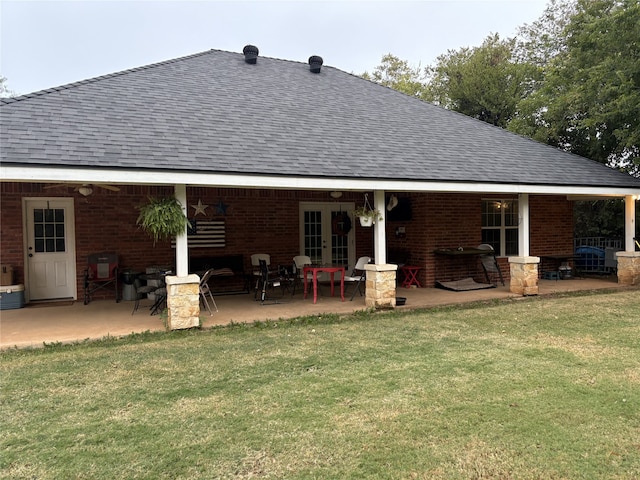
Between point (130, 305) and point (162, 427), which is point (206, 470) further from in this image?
point (130, 305)

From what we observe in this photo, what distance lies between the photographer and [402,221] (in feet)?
37.3

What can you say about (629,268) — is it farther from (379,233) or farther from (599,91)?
(379,233)

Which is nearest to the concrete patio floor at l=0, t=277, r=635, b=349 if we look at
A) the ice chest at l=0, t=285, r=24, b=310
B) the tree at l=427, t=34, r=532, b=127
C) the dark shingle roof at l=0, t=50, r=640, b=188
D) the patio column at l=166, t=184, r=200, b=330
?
the ice chest at l=0, t=285, r=24, b=310

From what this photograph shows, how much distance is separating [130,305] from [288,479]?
22.1 feet

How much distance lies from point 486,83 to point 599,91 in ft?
43.0

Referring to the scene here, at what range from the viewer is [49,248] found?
8961mm

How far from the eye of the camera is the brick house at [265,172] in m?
6.55

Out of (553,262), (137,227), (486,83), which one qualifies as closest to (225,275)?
(137,227)

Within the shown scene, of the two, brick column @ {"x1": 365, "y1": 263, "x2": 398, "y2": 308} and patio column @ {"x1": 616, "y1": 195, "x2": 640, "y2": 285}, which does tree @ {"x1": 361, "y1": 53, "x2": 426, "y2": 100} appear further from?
A: brick column @ {"x1": 365, "y1": 263, "x2": 398, "y2": 308}

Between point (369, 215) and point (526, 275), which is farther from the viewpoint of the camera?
point (526, 275)

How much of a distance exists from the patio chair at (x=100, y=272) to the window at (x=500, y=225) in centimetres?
883

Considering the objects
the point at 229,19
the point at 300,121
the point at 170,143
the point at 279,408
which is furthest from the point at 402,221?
the point at 229,19

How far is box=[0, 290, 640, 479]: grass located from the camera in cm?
287

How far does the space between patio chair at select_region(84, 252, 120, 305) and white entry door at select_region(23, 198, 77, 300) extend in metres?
0.53
